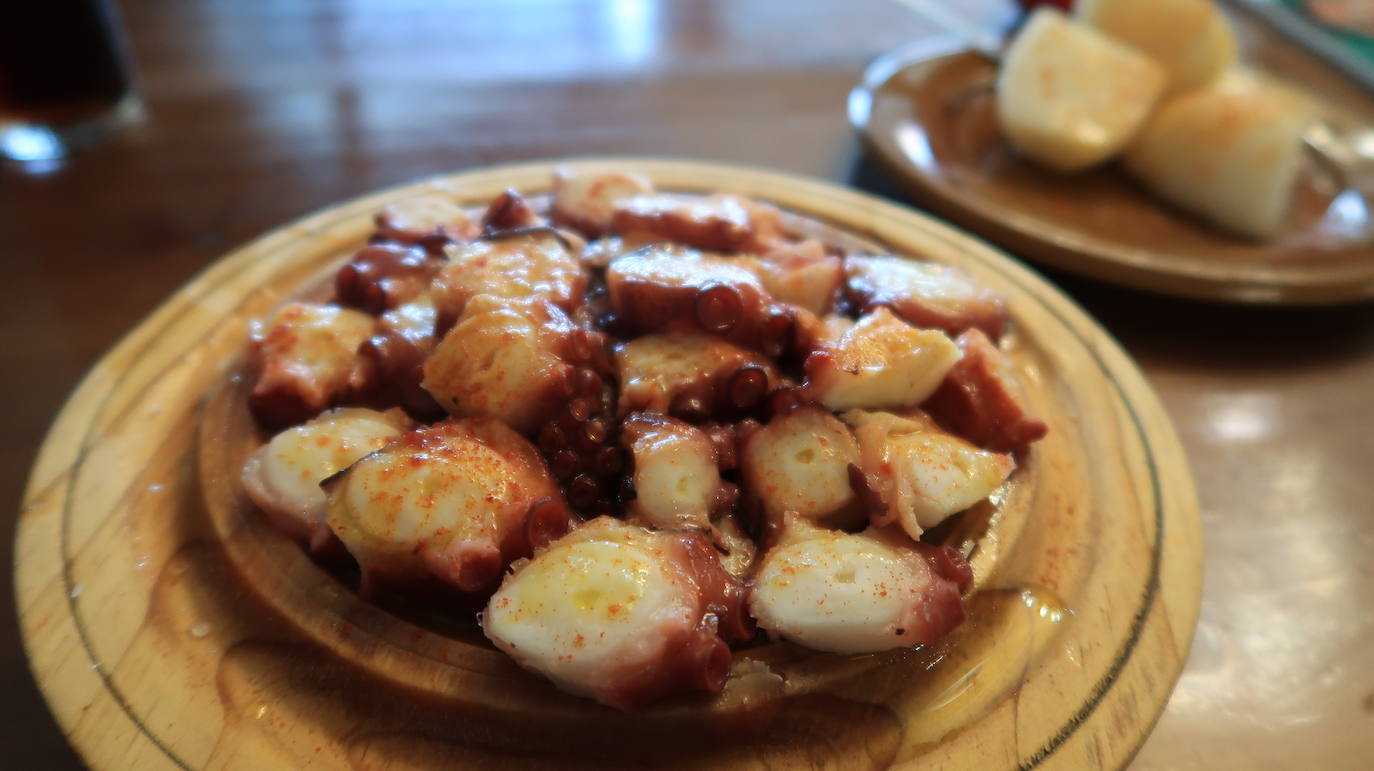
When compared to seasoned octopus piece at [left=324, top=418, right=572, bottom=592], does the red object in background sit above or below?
above

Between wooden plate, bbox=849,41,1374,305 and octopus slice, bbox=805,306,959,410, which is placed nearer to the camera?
octopus slice, bbox=805,306,959,410

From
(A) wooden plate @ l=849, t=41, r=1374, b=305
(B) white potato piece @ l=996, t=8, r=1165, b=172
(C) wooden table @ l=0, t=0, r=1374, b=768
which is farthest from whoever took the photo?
(B) white potato piece @ l=996, t=8, r=1165, b=172

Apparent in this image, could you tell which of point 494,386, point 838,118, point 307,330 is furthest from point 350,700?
point 838,118

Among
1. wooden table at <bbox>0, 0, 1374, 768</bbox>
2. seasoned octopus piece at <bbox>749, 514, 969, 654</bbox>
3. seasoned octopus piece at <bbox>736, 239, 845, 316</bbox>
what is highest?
seasoned octopus piece at <bbox>736, 239, 845, 316</bbox>

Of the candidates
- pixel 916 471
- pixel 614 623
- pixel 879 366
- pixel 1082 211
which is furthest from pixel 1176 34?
pixel 614 623

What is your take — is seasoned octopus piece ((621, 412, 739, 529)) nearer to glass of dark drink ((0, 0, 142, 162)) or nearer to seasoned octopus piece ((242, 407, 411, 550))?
seasoned octopus piece ((242, 407, 411, 550))

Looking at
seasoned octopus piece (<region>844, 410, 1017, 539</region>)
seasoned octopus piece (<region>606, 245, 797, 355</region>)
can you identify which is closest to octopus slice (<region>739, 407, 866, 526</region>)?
seasoned octopus piece (<region>844, 410, 1017, 539</region>)
